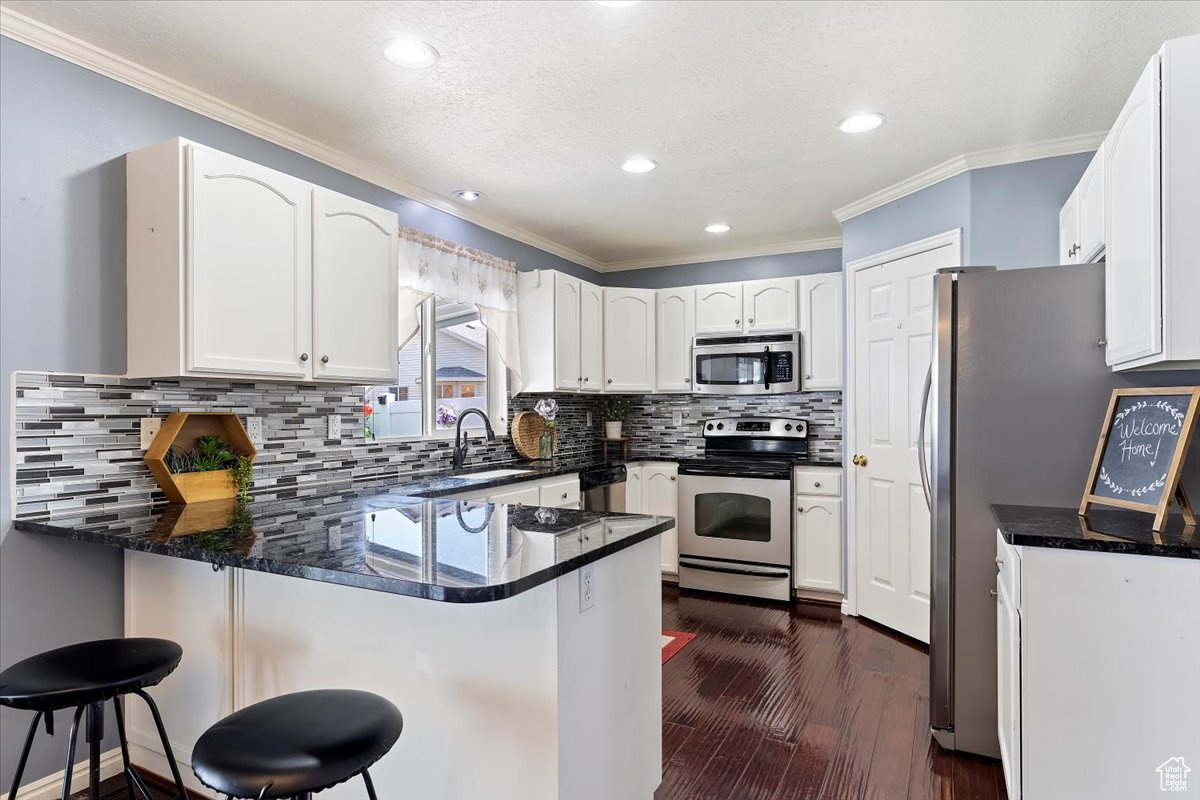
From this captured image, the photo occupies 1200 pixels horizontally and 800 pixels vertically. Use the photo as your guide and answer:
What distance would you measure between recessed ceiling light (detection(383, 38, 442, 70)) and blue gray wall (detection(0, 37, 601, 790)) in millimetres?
905

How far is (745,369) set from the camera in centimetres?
454

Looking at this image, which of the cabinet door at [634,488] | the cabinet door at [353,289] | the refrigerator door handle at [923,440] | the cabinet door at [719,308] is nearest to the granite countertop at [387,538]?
the cabinet door at [353,289]

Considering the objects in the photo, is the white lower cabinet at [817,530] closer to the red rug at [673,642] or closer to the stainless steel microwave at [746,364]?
the stainless steel microwave at [746,364]

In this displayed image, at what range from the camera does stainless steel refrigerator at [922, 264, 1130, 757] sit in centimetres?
217

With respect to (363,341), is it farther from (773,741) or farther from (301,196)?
(773,741)

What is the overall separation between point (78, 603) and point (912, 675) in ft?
10.8

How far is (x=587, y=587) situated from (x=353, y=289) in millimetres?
1709

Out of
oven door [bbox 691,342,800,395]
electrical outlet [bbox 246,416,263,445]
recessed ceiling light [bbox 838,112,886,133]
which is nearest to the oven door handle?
oven door [bbox 691,342,800,395]

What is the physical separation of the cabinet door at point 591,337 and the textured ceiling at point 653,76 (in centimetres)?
121

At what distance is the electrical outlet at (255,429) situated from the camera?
2.61 meters

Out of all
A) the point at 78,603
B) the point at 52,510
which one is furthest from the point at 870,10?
the point at 78,603

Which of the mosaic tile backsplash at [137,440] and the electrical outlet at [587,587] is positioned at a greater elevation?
the mosaic tile backsplash at [137,440]

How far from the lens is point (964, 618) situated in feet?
7.56

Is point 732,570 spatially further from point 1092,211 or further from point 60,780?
point 60,780
